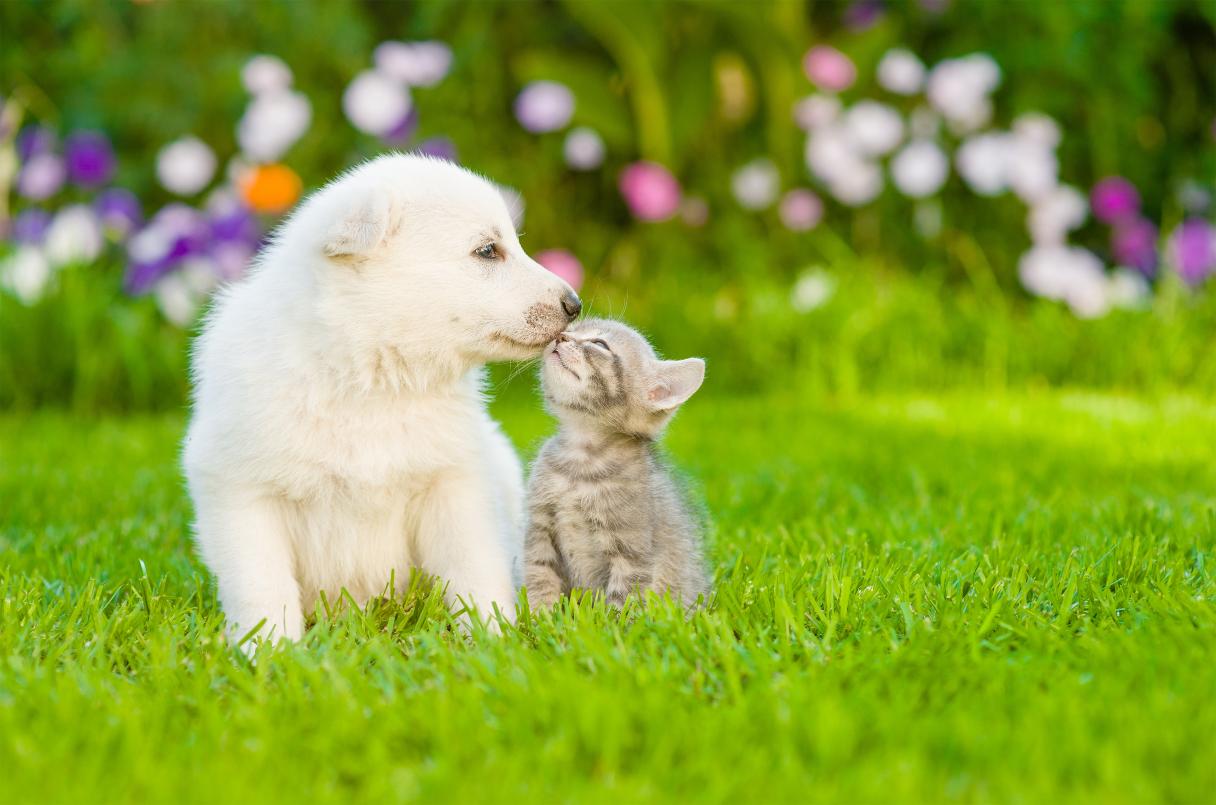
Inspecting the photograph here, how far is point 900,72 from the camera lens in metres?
7.52

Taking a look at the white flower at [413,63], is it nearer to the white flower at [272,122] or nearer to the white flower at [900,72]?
the white flower at [272,122]

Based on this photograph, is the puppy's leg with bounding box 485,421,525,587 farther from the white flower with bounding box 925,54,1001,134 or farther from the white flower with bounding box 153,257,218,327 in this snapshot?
the white flower with bounding box 925,54,1001,134

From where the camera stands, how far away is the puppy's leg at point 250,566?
2.80 m

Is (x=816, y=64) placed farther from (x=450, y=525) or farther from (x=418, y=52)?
(x=450, y=525)

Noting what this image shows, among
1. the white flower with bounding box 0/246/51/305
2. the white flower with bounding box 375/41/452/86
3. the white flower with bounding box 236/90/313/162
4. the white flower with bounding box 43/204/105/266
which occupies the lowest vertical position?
the white flower with bounding box 0/246/51/305

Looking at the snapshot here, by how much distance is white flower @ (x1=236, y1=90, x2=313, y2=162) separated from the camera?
23.2ft

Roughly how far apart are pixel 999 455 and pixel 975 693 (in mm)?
2815

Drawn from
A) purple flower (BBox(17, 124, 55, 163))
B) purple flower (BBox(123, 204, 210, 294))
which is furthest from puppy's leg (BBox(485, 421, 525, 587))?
purple flower (BBox(17, 124, 55, 163))

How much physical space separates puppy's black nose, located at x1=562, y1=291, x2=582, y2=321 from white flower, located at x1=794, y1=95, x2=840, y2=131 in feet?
16.2

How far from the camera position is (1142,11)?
7590 mm

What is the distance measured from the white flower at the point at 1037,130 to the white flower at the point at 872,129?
74 centimetres

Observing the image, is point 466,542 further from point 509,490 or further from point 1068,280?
point 1068,280

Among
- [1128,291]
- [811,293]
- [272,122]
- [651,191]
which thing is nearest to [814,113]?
[651,191]

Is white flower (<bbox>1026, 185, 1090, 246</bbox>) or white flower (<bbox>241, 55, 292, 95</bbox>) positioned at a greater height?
white flower (<bbox>241, 55, 292, 95</bbox>)
